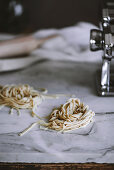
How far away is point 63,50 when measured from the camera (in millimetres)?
1886

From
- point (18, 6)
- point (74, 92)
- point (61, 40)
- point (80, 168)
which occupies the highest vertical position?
point (18, 6)

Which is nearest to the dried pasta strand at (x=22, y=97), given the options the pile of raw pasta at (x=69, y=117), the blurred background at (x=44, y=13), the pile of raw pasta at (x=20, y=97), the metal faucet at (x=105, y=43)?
the pile of raw pasta at (x=20, y=97)

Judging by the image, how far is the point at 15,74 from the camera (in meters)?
1.52

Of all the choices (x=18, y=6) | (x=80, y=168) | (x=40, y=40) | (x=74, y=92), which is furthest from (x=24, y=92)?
(x=18, y=6)

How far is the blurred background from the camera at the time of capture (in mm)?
2373

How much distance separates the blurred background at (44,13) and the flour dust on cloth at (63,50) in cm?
33

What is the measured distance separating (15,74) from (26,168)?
79 cm

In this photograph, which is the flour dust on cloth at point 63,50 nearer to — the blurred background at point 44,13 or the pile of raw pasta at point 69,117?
the blurred background at point 44,13

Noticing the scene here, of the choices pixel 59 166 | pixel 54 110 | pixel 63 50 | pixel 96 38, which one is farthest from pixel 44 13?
pixel 59 166

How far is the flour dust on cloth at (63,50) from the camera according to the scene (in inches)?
67.5

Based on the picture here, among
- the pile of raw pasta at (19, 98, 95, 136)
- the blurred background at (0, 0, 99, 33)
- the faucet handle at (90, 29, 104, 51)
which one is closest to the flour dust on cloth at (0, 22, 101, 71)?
the blurred background at (0, 0, 99, 33)

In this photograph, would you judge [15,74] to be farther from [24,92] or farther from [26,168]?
[26,168]

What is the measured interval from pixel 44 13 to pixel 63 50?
75cm

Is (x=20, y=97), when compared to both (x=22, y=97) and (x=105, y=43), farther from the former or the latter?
(x=105, y=43)
